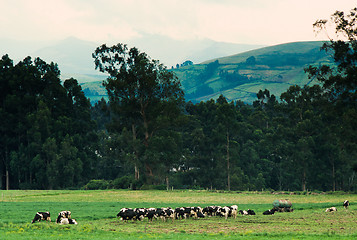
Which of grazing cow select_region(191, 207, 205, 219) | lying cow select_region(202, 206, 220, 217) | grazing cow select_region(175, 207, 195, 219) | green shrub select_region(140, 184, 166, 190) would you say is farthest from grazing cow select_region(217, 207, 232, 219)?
green shrub select_region(140, 184, 166, 190)

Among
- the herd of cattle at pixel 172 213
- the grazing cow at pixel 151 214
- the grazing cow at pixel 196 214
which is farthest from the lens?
the grazing cow at pixel 196 214

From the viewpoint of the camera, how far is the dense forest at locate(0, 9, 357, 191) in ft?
307

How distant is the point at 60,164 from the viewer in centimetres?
9938

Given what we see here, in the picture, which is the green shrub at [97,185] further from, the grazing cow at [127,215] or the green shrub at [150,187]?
the grazing cow at [127,215]

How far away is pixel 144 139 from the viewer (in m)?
97.2

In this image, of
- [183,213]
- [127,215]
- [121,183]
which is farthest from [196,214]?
[121,183]

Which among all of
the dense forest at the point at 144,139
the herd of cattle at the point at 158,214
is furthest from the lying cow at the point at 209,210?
the dense forest at the point at 144,139

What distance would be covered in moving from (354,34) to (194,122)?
6706 cm

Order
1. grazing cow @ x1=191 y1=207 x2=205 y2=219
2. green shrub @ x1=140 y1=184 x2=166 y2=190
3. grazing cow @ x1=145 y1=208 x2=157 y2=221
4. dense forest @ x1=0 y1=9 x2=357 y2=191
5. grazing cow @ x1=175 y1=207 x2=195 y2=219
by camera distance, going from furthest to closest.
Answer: dense forest @ x1=0 y1=9 x2=357 y2=191, green shrub @ x1=140 y1=184 x2=166 y2=190, grazing cow @ x1=191 y1=207 x2=205 y2=219, grazing cow @ x1=175 y1=207 x2=195 y2=219, grazing cow @ x1=145 y1=208 x2=157 y2=221

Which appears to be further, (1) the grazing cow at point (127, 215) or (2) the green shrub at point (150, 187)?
(2) the green shrub at point (150, 187)

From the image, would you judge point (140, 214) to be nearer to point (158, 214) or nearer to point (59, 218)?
point (158, 214)

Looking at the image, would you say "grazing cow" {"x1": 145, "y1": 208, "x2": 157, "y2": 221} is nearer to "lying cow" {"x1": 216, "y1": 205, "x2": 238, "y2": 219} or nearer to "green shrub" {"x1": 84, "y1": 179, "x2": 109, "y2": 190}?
"lying cow" {"x1": 216, "y1": 205, "x2": 238, "y2": 219}

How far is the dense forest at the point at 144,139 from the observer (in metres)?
93.4

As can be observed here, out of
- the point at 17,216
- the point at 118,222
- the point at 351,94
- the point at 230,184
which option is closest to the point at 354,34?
the point at 351,94
